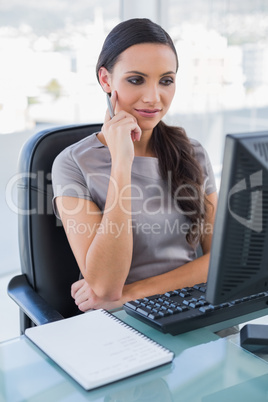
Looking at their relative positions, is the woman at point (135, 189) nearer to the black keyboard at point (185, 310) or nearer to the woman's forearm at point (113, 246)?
the woman's forearm at point (113, 246)

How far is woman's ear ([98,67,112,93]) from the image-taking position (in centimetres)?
160

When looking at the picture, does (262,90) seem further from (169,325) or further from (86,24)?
(169,325)

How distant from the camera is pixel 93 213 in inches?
56.9

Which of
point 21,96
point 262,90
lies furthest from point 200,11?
point 21,96

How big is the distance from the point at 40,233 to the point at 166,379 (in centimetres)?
74

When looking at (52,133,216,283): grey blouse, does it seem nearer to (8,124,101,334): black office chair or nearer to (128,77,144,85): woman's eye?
(8,124,101,334): black office chair

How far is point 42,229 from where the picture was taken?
4.90ft

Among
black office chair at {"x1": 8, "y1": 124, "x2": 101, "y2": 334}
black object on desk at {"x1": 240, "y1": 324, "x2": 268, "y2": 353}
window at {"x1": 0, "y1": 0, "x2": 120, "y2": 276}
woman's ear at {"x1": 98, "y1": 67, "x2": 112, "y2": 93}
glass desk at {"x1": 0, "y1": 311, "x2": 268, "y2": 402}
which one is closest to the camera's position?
glass desk at {"x1": 0, "y1": 311, "x2": 268, "y2": 402}

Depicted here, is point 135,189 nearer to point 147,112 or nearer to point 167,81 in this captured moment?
point 147,112

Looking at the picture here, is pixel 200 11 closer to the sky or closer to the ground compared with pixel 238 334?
closer to the sky

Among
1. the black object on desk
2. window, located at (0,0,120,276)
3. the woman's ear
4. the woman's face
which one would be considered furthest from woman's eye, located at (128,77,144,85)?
window, located at (0,0,120,276)

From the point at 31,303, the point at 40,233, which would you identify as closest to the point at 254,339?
the point at 31,303

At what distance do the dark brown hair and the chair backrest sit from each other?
1.05 ft

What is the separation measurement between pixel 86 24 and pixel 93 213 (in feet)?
6.95
